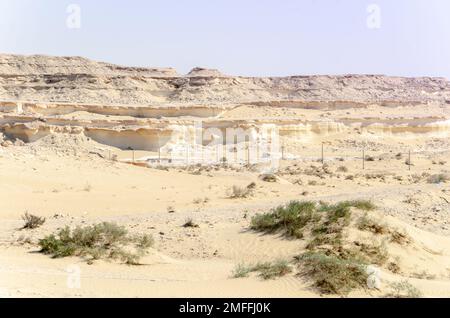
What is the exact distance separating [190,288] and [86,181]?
36.7 ft

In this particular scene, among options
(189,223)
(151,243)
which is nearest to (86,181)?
(189,223)

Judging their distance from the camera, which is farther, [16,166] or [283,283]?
[16,166]

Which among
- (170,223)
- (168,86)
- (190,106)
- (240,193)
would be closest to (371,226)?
(170,223)

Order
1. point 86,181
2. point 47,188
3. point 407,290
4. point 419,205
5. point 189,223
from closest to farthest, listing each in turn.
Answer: point 407,290 < point 189,223 < point 419,205 < point 47,188 < point 86,181

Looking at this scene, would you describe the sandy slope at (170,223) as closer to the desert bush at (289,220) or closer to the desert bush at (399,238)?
the desert bush at (399,238)

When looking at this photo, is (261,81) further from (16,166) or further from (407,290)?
(407,290)

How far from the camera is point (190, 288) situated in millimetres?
6727

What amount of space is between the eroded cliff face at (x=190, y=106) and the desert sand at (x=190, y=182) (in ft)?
0.47

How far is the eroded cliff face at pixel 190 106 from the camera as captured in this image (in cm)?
3284

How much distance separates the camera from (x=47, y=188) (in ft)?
51.9

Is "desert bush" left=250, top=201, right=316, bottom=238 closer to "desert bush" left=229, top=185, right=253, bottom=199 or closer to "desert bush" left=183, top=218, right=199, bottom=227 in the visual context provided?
"desert bush" left=183, top=218, right=199, bottom=227

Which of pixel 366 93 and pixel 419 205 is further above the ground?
pixel 366 93

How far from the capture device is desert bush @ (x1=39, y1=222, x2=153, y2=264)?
825cm
